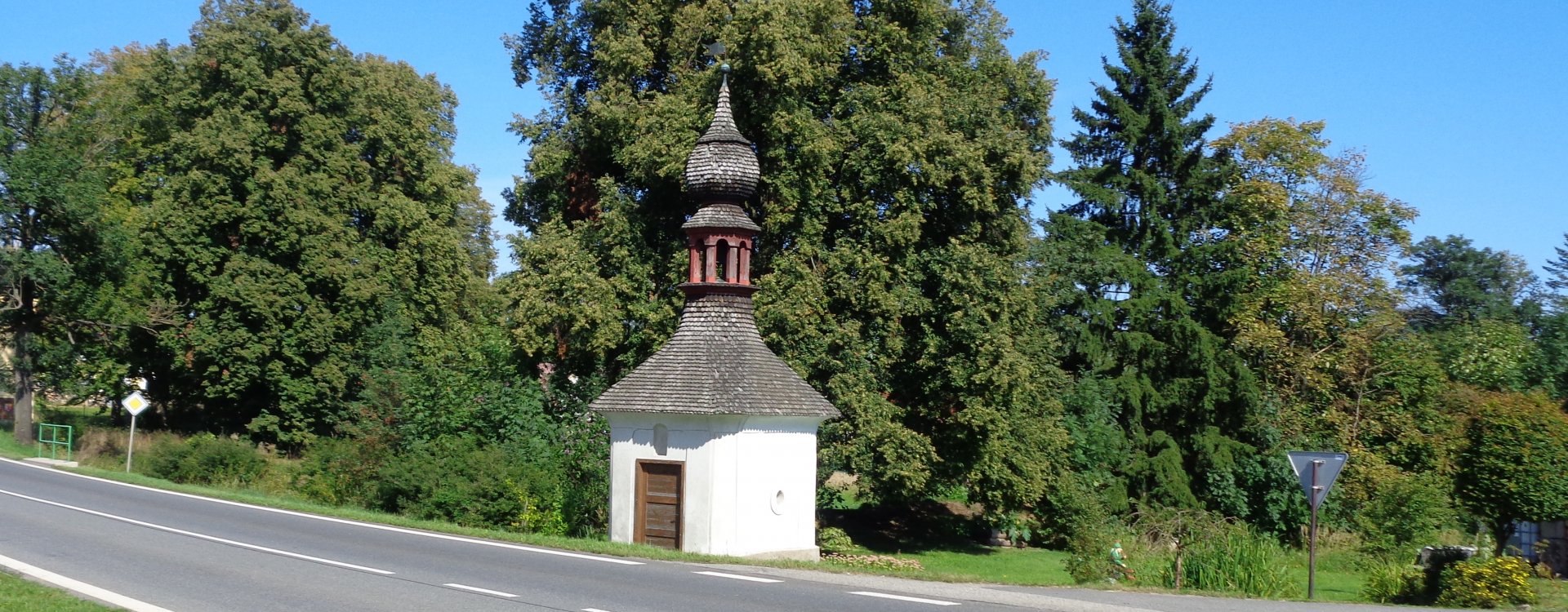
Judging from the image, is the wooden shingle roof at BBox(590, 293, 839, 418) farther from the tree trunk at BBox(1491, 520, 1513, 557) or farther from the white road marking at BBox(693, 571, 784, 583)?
the tree trunk at BBox(1491, 520, 1513, 557)

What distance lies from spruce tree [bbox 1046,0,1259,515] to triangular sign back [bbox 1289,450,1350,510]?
21.9 meters

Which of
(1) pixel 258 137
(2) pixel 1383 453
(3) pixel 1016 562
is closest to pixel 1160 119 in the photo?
(2) pixel 1383 453

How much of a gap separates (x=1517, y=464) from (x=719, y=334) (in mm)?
17450

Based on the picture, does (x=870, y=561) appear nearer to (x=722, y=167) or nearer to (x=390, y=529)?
(x=722, y=167)

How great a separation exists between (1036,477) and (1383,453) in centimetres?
1682

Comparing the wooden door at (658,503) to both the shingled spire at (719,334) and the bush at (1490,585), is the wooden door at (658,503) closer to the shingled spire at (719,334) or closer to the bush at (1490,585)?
the shingled spire at (719,334)

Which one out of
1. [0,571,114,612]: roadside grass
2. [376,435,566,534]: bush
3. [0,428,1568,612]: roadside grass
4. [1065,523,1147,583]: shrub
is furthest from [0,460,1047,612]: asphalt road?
[1065,523,1147,583]: shrub

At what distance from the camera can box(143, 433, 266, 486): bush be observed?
34719mm

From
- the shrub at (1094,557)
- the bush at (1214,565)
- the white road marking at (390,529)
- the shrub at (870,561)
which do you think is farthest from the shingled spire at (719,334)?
the bush at (1214,565)

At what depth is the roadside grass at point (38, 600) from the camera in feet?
37.4

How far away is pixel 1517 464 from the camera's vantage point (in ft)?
87.0

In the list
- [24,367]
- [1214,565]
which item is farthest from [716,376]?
[24,367]

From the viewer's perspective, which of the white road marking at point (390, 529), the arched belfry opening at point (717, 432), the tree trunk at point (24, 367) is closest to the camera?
the white road marking at point (390, 529)

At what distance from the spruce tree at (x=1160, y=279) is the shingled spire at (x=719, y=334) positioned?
1987 cm
